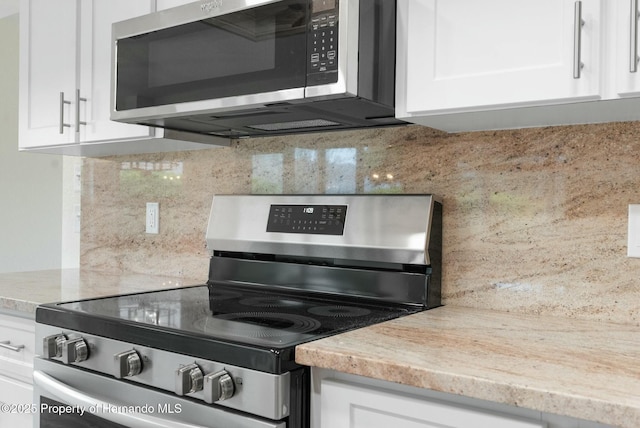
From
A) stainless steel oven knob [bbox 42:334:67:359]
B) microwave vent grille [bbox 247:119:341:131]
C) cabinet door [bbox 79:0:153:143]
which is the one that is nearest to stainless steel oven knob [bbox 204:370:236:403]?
stainless steel oven knob [bbox 42:334:67:359]

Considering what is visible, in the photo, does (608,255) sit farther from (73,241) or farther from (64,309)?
(73,241)

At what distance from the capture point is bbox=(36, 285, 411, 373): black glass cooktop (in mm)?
1101

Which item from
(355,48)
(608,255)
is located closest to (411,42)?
(355,48)

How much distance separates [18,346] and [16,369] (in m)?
0.07

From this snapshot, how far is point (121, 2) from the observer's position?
1.85m

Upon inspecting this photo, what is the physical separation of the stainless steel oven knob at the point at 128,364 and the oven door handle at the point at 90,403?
3.4 inches

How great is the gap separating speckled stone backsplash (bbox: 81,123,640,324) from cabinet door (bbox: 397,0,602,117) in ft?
1.02

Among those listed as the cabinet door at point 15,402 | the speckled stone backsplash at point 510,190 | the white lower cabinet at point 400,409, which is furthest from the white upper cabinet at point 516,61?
the cabinet door at point 15,402

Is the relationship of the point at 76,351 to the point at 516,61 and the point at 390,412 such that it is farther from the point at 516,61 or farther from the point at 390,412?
the point at 516,61

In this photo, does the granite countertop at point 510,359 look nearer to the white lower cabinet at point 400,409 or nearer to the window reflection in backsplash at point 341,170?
the white lower cabinet at point 400,409

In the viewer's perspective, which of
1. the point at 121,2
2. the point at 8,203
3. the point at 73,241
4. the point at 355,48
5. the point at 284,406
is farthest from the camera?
the point at 8,203

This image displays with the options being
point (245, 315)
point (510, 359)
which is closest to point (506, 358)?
point (510, 359)

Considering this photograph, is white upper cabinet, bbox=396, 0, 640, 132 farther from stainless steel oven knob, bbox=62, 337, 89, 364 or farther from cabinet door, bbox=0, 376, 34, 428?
cabinet door, bbox=0, 376, 34, 428

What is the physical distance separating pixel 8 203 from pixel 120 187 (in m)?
1.24
